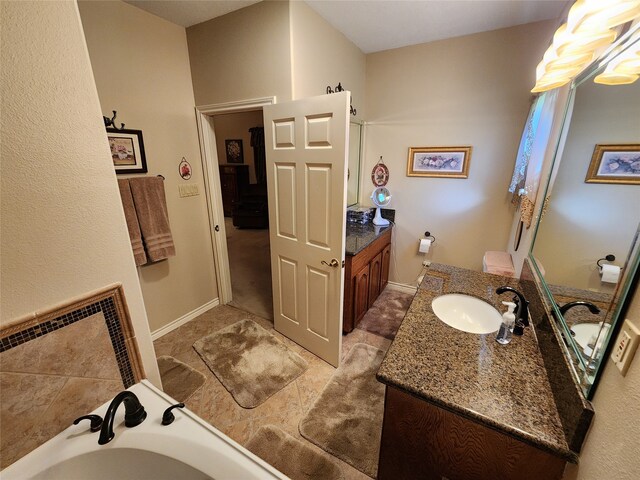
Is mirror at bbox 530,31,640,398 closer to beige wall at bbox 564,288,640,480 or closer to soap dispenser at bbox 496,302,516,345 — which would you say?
beige wall at bbox 564,288,640,480

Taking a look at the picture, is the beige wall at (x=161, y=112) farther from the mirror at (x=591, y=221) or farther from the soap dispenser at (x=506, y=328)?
the mirror at (x=591, y=221)

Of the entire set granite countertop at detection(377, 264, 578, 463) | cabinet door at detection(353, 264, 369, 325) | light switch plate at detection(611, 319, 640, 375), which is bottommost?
cabinet door at detection(353, 264, 369, 325)

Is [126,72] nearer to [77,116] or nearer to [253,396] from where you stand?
[77,116]

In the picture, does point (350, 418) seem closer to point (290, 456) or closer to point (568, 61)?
point (290, 456)

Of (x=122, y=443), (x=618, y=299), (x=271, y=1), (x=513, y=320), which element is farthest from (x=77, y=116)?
(x=513, y=320)

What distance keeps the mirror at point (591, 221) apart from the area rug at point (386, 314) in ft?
4.70

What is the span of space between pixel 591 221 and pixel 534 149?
1136mm

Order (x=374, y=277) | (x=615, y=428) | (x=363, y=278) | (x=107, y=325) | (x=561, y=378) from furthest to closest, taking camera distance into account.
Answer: (x=374, y=277) < (x=363, y=278) < (x=107, y=325) < (x=561, y=378) < (x=615, y=428)

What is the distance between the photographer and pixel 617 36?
89cm

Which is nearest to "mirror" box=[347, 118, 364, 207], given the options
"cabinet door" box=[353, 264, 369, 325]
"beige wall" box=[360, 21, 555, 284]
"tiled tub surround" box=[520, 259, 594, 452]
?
"beige wall" box=[360, 21, 555, 284]

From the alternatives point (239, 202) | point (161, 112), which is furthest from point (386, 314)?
point (239, 202)

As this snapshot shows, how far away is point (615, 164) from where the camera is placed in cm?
80

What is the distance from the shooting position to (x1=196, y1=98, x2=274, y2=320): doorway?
8.08 feet

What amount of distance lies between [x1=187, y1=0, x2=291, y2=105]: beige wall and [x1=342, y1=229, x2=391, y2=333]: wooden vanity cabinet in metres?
1.42
